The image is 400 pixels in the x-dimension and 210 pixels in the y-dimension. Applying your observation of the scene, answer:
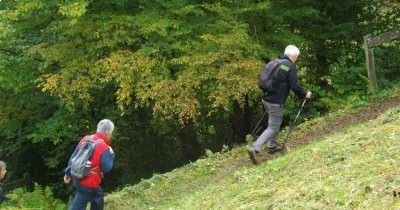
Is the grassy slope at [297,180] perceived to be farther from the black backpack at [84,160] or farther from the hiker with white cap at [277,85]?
the black backpack at [84,160]

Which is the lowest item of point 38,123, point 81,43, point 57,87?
point 38,123

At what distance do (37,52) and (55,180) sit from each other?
289 inches

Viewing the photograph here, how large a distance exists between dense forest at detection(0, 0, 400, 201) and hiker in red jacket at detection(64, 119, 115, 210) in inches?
173

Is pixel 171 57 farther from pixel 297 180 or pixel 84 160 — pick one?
pixel 297 180

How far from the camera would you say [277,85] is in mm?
7879

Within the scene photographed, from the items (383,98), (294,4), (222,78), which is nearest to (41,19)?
(222,78)

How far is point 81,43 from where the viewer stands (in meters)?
11.9

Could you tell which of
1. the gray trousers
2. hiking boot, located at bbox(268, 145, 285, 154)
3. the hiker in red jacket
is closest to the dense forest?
hiking boot, located at bbox(268, 145, 285, 154)

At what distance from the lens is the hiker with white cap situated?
25.5ft

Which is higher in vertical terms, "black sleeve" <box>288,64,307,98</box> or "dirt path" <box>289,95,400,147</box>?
"black sleeve" <box>288,64,307,98</box>

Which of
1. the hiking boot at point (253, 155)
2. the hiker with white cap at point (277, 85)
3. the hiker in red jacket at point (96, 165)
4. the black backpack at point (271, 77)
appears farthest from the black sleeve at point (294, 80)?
the hiker in red jacket at point (96, 165)

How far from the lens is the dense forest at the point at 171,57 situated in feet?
35.8

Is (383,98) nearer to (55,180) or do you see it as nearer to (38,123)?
(38,123)

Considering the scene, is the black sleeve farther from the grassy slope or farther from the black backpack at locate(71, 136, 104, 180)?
the black backpack at locate(71, 136, 104, 180)
